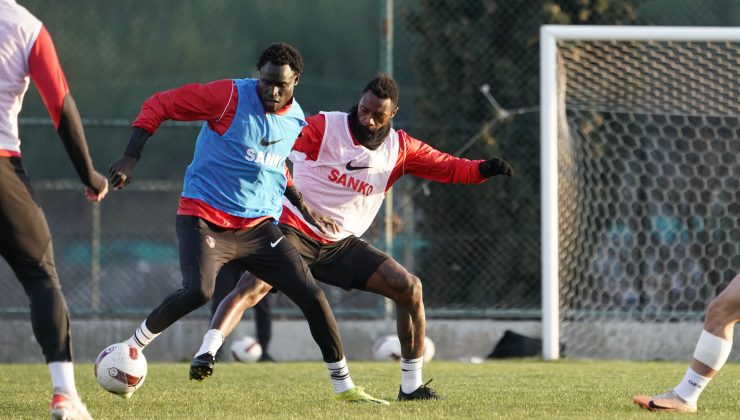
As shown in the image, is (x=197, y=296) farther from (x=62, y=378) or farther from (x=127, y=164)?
(x=62, y=378)

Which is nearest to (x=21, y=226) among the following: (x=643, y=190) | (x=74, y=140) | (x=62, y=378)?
(x=74, y=140)

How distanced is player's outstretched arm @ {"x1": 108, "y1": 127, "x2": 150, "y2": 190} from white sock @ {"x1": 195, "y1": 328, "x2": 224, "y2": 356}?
4.54ft

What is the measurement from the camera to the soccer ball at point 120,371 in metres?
6.51

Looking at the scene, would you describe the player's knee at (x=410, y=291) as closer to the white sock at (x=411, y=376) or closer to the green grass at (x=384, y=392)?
the white sock at (x=411, y=376)

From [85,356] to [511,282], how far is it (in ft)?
14.3

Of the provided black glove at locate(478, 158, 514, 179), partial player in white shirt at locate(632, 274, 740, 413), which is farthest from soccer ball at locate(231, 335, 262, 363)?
partial player in white shirt at locate(632, 274, 740, 413)

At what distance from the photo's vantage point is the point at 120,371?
6.50 meters

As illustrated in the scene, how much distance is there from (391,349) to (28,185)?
634 centimetres

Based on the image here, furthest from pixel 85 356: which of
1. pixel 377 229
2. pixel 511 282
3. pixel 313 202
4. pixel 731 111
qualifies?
pixel 731 111

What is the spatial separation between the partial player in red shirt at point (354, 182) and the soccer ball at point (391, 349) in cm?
374

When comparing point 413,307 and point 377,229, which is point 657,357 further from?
point 413,307

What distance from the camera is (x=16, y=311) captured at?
12.2m

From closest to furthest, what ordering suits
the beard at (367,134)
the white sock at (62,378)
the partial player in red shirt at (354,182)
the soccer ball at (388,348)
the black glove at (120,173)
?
1. the white sock at (62,378)
2. the black glove at (120,173)
3. the partial player in red shirt at (354,182)
4. the beard at (367,134)
5. the soccer ball at (388,348)

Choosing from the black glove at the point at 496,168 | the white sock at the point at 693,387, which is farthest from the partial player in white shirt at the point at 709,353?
the black glove at the point at 496,168
